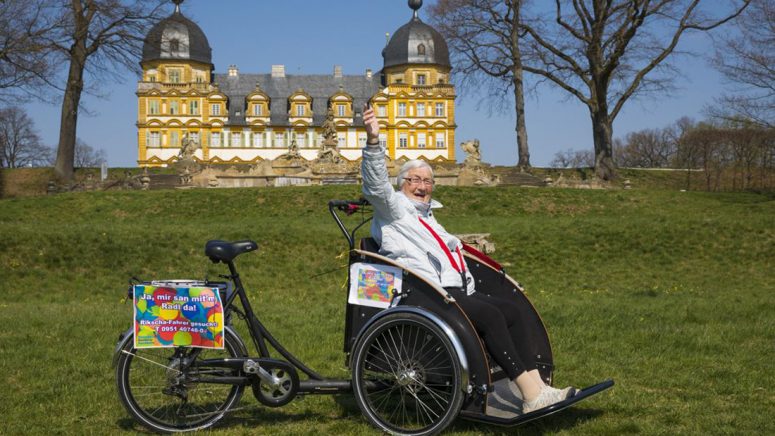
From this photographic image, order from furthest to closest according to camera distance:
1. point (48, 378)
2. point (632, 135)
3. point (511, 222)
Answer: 1. point (632, 135)
2. point (511, 222)
3. point (48, 378)

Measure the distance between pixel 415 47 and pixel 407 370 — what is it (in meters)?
72.0

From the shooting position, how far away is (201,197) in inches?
962

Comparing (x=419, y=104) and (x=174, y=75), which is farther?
(x=419, y=104)

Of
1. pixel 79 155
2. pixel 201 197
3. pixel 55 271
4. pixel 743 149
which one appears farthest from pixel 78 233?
pixel 79 155

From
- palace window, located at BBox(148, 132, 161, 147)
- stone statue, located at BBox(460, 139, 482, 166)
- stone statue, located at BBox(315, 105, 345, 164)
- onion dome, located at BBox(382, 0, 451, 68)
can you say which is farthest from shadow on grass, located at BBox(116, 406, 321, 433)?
onion dome, located at BBox(382, 0, 451, 68)

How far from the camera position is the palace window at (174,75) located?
71.2 metres

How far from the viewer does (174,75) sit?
71.5 metres

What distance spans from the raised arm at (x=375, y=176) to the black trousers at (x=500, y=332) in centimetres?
63

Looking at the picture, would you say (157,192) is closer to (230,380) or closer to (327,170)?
(327,170)

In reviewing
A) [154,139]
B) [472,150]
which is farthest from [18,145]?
[472,150]

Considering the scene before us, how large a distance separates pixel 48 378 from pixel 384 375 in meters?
2.75

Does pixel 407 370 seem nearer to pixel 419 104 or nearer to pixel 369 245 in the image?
pixel 369 245

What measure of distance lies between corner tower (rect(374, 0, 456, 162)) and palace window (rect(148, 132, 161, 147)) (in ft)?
65.8

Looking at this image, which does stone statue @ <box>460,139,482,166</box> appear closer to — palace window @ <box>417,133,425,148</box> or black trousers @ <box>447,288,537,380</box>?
black trousers @ <box>447,288,537,380</box>
